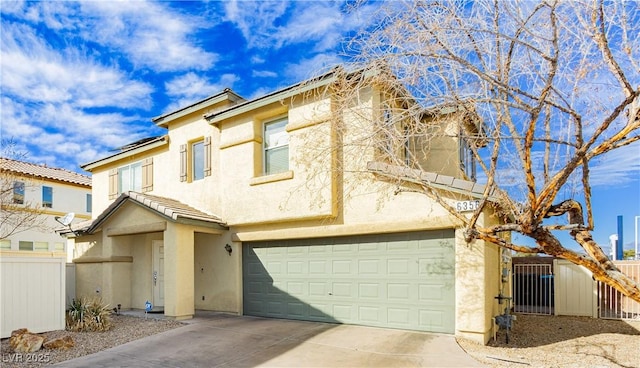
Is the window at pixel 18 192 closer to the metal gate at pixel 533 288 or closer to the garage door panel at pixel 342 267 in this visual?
the garage door panel at pixel 342 267

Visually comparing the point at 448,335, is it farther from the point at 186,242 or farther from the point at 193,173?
the point at 193,173

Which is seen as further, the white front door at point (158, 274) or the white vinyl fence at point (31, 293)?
the white front door at point (158, 274)

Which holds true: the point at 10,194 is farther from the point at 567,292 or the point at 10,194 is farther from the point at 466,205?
the point at 567,292

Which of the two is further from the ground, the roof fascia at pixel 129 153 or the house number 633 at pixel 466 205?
the roof fascia at pixel 129 153

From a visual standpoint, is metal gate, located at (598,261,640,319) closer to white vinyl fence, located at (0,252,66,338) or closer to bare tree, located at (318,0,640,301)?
bare tree, located at (318,0,640,301)

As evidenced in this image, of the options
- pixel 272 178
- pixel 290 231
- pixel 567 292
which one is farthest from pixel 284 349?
pixel 567 292

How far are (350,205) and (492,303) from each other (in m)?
4.21

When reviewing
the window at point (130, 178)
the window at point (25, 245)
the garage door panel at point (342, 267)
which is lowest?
the window at point (25, 245)

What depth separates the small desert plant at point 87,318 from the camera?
9477 mm

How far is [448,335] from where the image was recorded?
28.0 feet

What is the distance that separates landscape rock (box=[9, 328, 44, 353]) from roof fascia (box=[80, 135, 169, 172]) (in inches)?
322

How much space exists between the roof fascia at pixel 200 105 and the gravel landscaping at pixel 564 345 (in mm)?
10271

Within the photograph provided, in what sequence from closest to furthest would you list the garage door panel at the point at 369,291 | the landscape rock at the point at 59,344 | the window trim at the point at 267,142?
the landscape rock at the point at 59,344, the garage door panel at the point at 369,291, the window trim at the point at 267,142

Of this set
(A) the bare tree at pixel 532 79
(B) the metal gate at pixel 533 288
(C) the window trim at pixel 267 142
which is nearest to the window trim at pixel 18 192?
(C) the window trim at pixel 267 142
